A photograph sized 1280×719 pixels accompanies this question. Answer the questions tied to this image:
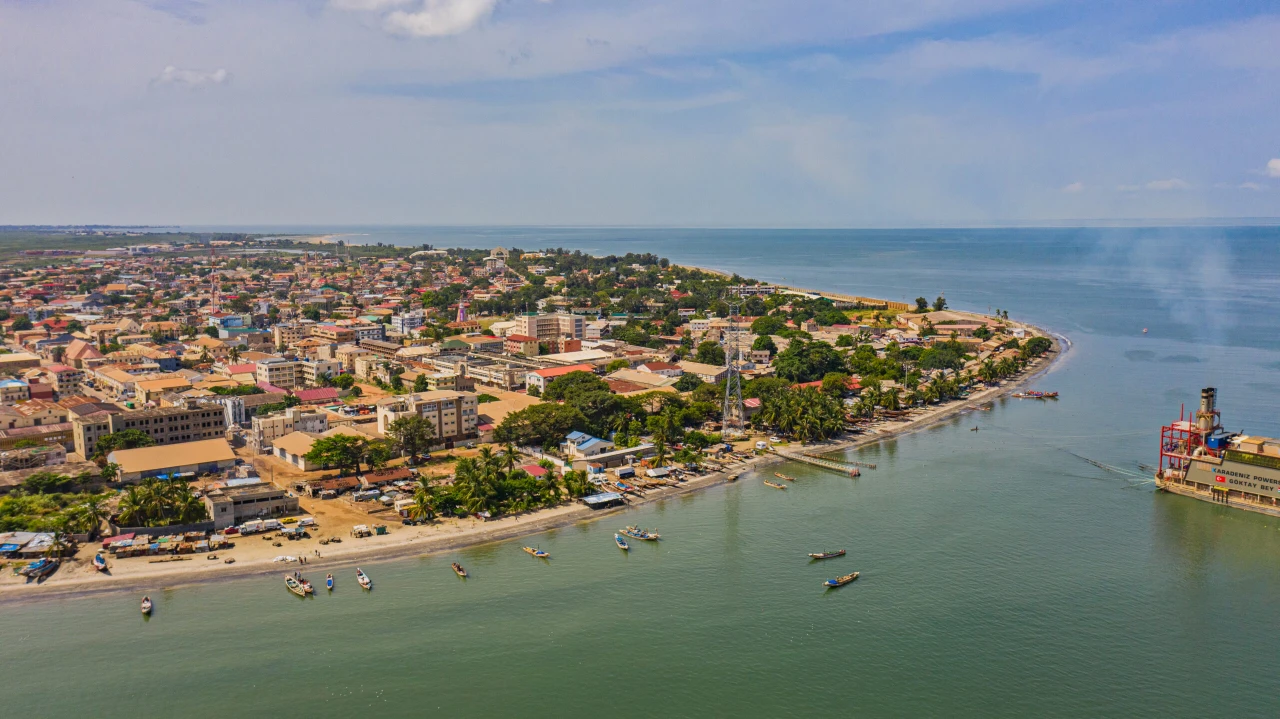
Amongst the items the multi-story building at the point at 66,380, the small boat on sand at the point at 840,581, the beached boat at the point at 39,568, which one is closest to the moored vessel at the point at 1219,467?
the small boat on sand at the point at 840,581

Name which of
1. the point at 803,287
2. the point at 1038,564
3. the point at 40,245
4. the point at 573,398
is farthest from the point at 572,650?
the point at 40,245

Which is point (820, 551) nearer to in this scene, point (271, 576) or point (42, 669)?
point (271, 576)

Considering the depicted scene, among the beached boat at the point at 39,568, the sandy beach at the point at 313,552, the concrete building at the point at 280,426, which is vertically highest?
the concrete building at the point at 280,426

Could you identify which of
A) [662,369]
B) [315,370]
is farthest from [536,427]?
[315,370]

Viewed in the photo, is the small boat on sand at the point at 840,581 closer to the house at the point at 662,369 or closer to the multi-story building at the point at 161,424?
the multi-story building at the point at 161,424

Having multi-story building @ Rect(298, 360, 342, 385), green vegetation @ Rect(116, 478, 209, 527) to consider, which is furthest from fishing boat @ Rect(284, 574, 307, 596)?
multi-story building @ Rect(298, 360, 342, 385)
